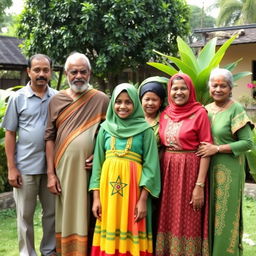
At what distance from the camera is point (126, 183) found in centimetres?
293

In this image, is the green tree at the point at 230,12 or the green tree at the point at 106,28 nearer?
the green tree at the point at 106,28

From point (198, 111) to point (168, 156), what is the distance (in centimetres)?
41

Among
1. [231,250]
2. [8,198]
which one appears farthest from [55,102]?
[8,198]

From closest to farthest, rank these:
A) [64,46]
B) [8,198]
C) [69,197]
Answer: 1. [69,197]
2. [8,198]
3. [64,46]

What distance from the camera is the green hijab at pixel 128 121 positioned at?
2930 millimetres

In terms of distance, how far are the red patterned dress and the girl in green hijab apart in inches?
4.2

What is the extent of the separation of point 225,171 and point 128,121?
32.4 inches

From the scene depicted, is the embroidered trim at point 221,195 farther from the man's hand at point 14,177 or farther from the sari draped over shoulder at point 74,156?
the man's hand at point 14,177

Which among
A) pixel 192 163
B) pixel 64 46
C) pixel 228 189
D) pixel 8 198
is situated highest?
pixel 64 46

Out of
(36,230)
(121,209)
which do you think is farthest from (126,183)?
(36,230)

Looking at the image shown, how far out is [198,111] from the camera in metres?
2.95

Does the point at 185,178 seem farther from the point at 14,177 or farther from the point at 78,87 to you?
the point at 14,177

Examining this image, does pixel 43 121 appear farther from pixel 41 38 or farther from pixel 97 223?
pixel 41 38

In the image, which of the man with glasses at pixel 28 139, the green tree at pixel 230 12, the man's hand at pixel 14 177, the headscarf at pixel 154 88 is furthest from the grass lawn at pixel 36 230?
the green tree at pixel 230 12
